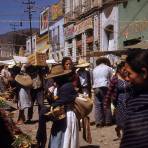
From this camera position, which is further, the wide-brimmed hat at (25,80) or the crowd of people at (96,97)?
the wide-brimmed hat at (25,80)

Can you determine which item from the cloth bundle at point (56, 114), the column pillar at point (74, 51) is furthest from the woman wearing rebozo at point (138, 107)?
the column pillar at point (74, 51)

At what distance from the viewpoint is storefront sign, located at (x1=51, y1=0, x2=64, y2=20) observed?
49.5 m

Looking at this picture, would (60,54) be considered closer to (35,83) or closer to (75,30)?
(75,30)

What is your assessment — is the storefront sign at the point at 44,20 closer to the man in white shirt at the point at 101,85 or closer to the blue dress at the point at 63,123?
the man in white shirt at the point at 101,85

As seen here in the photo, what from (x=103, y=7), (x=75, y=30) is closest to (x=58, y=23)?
(x=75, y=30)

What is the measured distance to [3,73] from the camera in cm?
2514

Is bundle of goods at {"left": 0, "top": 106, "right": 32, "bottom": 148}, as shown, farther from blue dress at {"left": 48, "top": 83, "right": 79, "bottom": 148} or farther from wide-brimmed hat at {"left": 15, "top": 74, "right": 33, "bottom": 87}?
wide-brimmed hat at {"left": 15, "top": 74, "right": 33, "bottom": 87}

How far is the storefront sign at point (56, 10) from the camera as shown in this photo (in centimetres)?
4945

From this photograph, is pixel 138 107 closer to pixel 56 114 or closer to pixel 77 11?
pixel 56 114

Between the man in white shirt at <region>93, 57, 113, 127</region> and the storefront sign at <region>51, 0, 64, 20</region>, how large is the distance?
3615cm

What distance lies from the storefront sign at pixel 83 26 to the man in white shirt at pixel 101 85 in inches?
901

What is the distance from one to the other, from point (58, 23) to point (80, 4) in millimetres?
11042

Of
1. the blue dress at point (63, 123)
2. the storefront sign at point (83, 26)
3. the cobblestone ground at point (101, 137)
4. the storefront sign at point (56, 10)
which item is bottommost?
the cobblestone ground at point (101, 137)

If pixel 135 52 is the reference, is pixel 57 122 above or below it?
below
